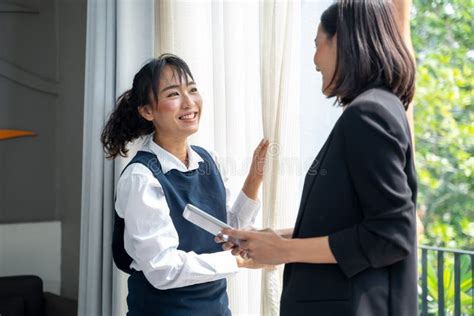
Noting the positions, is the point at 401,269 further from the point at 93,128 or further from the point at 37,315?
the point at 37,315

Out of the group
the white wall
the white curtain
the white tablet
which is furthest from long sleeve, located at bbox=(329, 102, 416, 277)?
the white wall

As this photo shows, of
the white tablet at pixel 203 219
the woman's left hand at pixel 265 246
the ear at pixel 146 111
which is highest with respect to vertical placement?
the ear at pixel 146 111

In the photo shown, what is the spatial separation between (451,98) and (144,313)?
12.6ft

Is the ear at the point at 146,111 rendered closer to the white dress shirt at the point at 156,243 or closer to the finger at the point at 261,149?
the white dress shirt at the point at 156,243

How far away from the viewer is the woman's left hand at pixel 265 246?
3.44 feet

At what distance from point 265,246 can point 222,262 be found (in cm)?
28

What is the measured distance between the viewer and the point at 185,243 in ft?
4.53

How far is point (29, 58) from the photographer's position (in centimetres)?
262

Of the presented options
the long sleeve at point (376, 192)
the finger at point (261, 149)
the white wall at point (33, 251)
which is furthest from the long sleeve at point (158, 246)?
the white wall at point (33, 251)

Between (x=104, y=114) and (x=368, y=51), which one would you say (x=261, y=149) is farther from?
(x=104, y=114)

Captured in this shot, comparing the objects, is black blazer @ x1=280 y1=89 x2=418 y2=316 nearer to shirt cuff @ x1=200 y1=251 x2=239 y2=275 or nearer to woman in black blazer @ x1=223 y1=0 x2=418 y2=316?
woman in black blazer @ x1=223 y1=0 x2=418 y2=316

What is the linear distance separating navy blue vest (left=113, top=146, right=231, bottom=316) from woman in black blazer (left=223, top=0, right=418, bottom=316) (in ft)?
1.07

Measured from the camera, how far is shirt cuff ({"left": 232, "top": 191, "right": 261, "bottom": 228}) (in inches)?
58.6

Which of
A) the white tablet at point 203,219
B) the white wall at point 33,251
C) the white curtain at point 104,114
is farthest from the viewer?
the white wall at point 33,251
